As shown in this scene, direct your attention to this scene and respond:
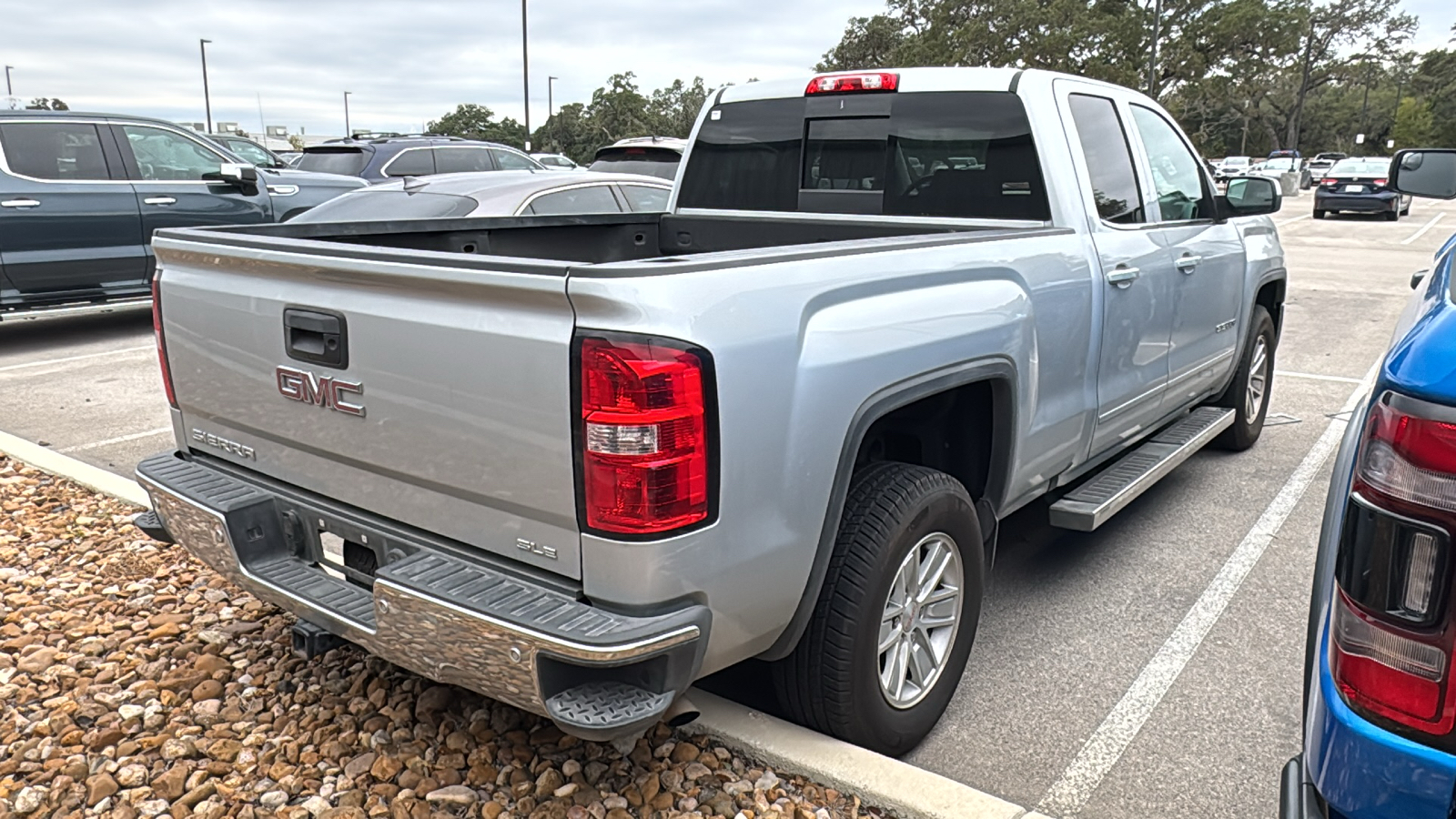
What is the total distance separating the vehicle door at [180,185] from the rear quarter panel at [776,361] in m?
8.15

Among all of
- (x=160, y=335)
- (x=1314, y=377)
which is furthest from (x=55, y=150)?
(x=1314, y=377)

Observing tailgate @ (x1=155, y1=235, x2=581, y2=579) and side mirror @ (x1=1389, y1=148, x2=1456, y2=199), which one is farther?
side mirror @ (x1=1389, y1=148, x2=1456, y2=199)

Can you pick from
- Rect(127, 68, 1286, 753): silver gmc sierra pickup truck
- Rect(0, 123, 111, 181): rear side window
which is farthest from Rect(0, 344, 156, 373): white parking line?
Rect(127, 68, 1286, 753): silver gmc sierra pickup truck

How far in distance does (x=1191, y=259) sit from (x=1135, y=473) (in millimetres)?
1033

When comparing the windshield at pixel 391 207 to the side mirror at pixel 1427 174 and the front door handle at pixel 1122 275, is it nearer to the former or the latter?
the front door handle at pixel 1122 275

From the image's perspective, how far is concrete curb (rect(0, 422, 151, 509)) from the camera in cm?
483

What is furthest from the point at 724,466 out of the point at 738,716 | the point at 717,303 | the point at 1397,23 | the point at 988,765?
the point at 1397,23

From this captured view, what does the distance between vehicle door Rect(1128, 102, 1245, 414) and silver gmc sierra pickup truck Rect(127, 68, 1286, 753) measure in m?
0.25

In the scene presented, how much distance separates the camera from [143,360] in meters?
8.27

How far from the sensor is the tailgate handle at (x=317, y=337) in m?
2.47

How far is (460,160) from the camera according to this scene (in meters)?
11.2

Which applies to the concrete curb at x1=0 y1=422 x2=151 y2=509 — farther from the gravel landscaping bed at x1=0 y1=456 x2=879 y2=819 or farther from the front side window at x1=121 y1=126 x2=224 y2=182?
the front side window at x1=121 y1=126 x2=224 y2=182

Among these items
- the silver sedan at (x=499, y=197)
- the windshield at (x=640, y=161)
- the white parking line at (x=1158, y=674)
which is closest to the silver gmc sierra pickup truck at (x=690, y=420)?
the white parking line at (x=1158, y=674)

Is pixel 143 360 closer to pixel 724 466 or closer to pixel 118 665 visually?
pixel 118 665
